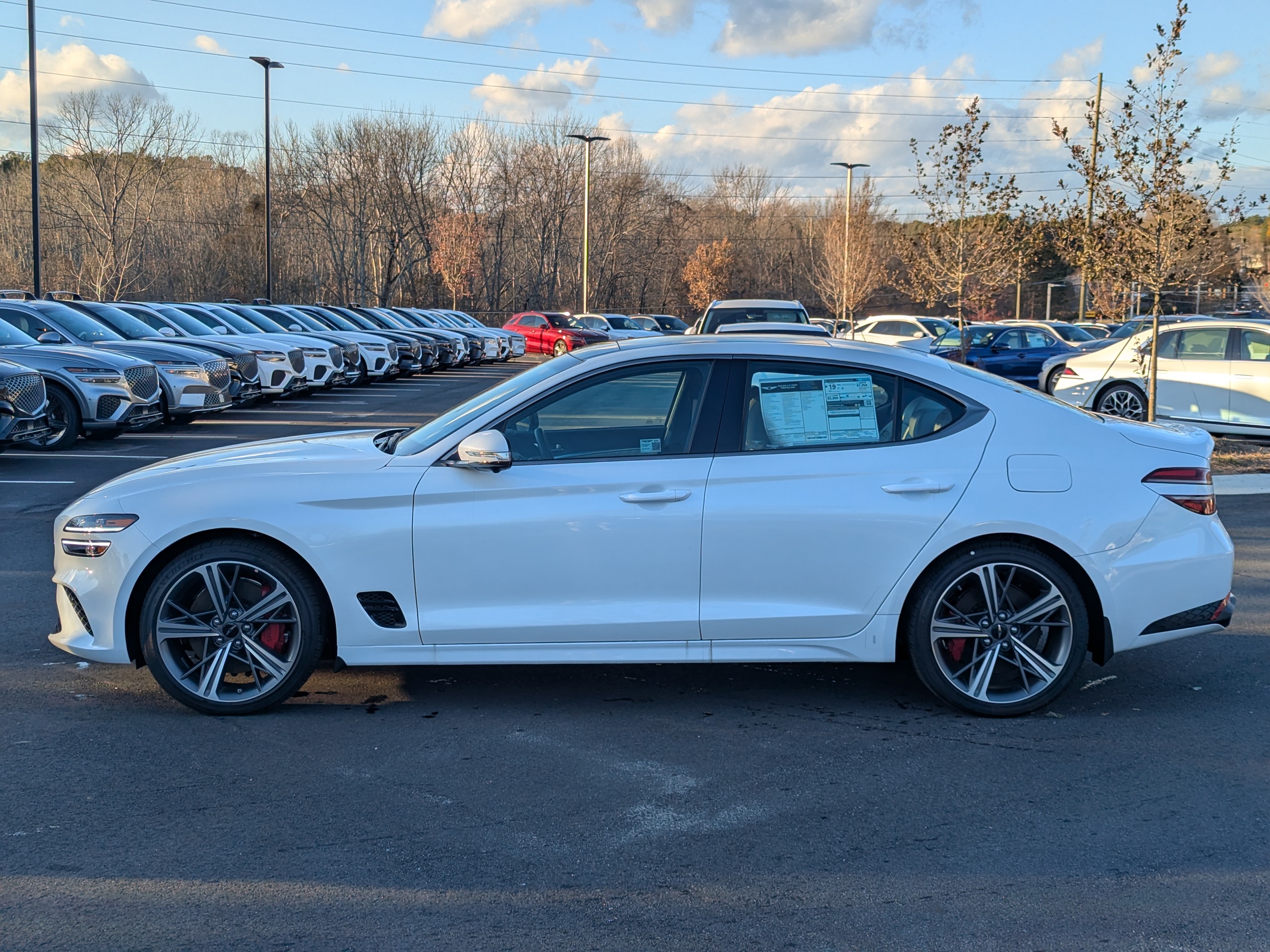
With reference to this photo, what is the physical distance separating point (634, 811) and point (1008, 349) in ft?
80.0

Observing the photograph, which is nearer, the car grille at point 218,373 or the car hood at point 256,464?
the car hood at point 256,464

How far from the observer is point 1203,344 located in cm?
1468

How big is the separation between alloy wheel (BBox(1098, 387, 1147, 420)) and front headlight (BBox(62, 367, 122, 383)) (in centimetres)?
1258

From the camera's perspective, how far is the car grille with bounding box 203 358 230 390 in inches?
656

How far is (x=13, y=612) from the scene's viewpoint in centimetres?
669

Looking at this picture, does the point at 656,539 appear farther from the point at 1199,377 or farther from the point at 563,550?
the point at 1199,377

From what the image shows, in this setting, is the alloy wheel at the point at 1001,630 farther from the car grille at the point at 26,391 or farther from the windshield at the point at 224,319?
the windshield at the point at 224,319

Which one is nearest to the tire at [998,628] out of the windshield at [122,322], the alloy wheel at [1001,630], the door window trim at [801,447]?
the alloy wheel at [1001,630]

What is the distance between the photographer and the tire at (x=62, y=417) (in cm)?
1413

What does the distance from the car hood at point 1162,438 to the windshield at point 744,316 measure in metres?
10.5

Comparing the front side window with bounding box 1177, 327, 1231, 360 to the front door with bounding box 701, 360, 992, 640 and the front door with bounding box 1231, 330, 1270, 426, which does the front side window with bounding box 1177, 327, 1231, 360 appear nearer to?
the front door with bounding box 1231, 330, 1270, 426

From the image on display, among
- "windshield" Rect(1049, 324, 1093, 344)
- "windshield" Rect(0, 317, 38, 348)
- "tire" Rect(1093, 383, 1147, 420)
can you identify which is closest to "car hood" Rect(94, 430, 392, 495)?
"windshield" Rect(0, 317, 38, 348)

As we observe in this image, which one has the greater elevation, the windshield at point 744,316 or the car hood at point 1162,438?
the windshield at point 744,316

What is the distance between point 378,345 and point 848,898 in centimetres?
2390
